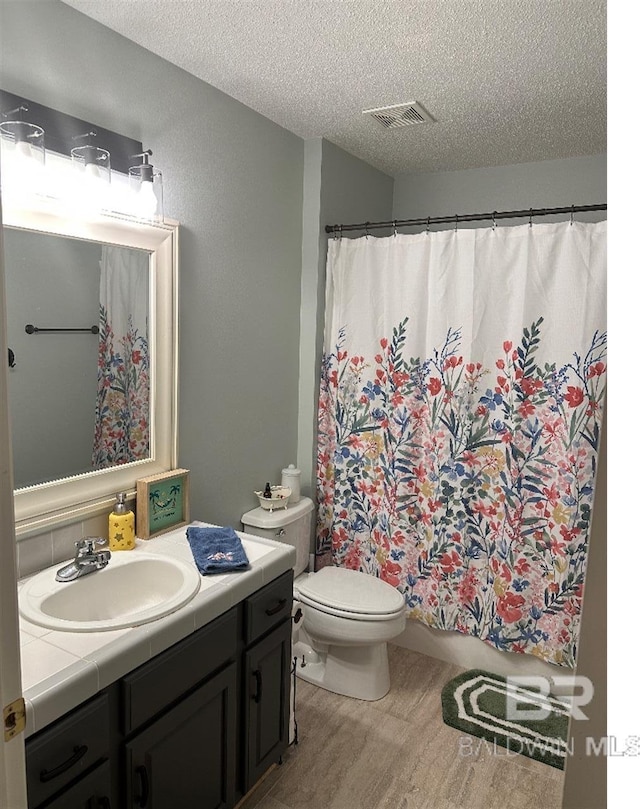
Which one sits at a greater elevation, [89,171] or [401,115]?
[401,115]

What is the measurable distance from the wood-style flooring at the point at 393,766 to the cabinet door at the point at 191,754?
362 millimetres

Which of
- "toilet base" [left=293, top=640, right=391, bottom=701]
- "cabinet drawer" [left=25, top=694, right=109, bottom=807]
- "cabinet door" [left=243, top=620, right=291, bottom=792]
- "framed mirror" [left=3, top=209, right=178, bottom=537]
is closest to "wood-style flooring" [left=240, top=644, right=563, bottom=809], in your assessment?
"toilet base" [left=293, top=640, right=391, bottom=701]

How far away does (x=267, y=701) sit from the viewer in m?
1.97

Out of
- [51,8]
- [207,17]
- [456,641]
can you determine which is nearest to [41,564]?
[51,8]

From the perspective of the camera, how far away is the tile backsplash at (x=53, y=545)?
5.76 ft

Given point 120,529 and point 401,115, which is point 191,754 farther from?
point 401,115

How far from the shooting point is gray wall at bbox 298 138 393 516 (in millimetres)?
2908

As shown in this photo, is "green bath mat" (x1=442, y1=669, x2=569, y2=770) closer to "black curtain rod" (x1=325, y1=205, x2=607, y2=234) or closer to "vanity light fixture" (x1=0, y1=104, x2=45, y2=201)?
"black curtain rod" (x1=325, y1=205, x2=607, y2=234)

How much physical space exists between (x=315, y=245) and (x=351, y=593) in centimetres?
166

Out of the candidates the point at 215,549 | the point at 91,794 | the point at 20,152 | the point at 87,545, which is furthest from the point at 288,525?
the point at 20,152

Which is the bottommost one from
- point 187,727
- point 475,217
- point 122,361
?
point 187,727

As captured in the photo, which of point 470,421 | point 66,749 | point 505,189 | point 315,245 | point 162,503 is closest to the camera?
point 66,749

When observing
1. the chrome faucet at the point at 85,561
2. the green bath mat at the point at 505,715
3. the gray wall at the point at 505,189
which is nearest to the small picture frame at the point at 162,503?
the chrome faucet at the point at 85,561

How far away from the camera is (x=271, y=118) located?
262cm
